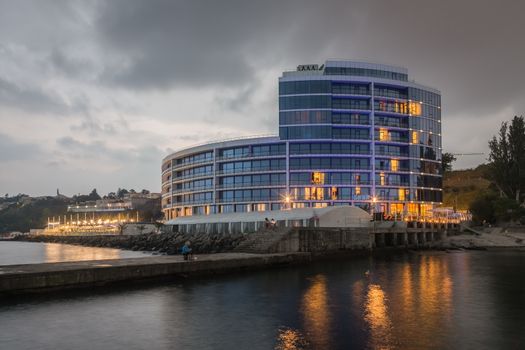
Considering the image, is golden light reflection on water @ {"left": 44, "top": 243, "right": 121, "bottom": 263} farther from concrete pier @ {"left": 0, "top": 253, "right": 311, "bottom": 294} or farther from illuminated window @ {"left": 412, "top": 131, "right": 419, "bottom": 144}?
illuminated window @ {"left": 412, "top": 131, "right": 419, "bottom": 144}

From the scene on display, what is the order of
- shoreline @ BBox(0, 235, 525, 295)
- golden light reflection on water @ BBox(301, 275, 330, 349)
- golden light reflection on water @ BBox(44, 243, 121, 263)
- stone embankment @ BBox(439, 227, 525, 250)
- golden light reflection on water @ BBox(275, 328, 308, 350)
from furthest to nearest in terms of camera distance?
stone embankment @ BBox(439, 227, 525, 250)
golden light reflection on water @ BBox(44, 243, 121, 263)
shoreline @ BBox(0, 235, 525, 295)
golden light reflection on water @ BBox(301, 275, 330, 349)
golden light reflection on water @ BBox(275, 328, 308, 350)

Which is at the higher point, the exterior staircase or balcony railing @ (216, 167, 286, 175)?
balcony railing @ (216, 167, 286, 175)

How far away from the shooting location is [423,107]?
133125 millimetres

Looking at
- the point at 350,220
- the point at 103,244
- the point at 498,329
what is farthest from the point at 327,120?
the point at 498,329

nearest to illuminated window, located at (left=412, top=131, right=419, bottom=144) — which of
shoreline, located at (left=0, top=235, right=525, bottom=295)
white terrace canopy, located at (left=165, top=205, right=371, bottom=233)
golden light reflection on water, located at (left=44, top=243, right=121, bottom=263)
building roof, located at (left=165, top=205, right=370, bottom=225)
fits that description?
white terrace canopy, located at (left=165, top=205, right=371, bottom=233)

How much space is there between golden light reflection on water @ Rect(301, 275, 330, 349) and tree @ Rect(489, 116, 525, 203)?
103 m

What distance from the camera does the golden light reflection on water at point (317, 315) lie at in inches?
928

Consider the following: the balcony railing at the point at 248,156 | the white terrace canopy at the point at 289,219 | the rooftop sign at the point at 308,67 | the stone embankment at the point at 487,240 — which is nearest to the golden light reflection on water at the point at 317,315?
the white terrace canopy at the point at 289,219

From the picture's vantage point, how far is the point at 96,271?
38094mm

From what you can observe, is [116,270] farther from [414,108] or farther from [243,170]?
[414,108]

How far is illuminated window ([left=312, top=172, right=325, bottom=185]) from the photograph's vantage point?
12425 centimetres

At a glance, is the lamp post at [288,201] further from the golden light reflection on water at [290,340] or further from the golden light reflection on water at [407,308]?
the golden light reflection on water at [290,340]

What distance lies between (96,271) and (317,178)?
299 ft

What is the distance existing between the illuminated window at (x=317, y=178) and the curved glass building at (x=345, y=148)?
0.27 meters
